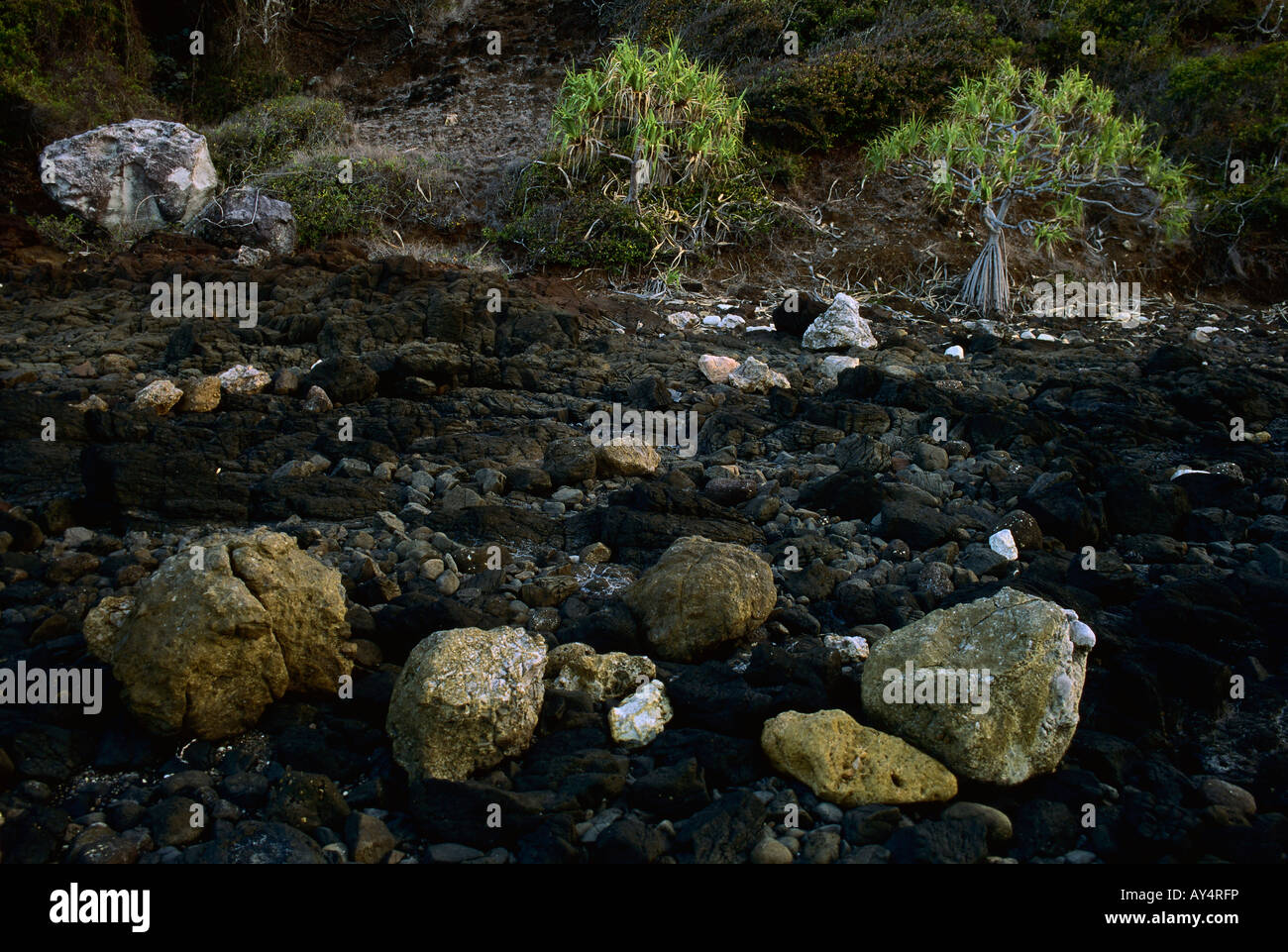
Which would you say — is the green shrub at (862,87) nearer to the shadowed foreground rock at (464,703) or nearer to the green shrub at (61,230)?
the green shrub at (61,230)

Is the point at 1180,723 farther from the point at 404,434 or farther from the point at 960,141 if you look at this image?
the point at 960,141

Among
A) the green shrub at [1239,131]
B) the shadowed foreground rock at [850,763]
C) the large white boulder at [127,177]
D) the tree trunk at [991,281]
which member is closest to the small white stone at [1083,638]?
the shadowed foreground rock at [850,763]

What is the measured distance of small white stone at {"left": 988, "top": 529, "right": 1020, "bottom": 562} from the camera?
4324 mm

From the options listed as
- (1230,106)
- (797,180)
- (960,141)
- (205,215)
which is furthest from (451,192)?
(1230,106)

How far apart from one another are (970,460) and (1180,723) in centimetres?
275

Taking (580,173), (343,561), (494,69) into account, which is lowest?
(343,561)

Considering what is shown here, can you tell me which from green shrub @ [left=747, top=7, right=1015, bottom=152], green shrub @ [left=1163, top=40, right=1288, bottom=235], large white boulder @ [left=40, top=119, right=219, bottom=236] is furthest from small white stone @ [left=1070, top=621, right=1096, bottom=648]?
green shrub @ [left=1163, top=40, right=1288, bottom=235]

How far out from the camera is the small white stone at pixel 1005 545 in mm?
4324

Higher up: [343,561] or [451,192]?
[451,192]

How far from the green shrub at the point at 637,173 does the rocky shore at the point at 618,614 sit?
16.7 ft

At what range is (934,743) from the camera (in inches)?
112

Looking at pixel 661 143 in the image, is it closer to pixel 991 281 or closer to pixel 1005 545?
pixel 991 281

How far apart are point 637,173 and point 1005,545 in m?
9.08

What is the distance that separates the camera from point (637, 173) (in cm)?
1216
